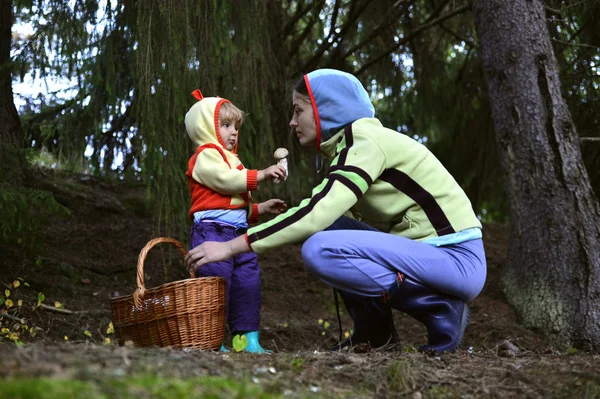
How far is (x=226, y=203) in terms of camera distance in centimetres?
352

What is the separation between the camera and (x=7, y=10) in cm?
483

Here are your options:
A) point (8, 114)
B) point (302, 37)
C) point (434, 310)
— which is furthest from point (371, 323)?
point (302, 37)

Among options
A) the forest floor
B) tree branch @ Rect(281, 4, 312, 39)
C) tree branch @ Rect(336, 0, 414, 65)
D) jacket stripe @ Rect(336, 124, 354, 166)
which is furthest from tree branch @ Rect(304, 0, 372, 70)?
jacket stripe @ Rect(336, 124, 354, 166)

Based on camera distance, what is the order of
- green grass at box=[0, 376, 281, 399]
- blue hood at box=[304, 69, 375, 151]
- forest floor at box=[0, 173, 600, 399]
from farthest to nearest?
blue hood at box=[304, 69, 375, 151]
forest floor at box=[0, 173, 600, 399]
green grass at box=[0, 376, 281, 399]

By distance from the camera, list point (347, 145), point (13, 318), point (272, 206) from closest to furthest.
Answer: point (347, 145)
point (272, 206)
point (13, 318)

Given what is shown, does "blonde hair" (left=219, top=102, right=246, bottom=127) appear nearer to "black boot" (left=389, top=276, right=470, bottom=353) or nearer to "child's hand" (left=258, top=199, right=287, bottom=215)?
"child's hand" (left=258, top=199, right=287, bottom=215)

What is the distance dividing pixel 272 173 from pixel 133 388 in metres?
1.67

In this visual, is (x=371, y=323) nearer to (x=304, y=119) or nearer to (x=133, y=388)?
(x=304, y=119)

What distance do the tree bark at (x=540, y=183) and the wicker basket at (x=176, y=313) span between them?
2.23 meters

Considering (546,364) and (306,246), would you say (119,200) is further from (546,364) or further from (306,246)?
(546,364)

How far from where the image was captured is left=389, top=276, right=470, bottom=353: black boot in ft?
10.1

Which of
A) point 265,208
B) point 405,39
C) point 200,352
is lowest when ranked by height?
point 200,352

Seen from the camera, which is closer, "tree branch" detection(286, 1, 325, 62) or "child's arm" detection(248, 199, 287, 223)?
"child's arm" detection(248, 199, 287, 223)

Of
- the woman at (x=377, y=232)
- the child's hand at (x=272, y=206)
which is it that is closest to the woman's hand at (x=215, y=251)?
the woman at (x=377, y=232)
